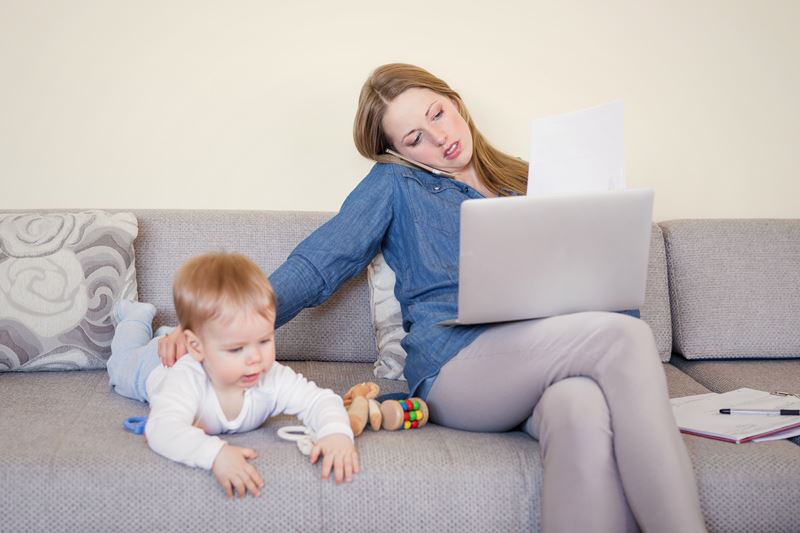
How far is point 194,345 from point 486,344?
523 mm

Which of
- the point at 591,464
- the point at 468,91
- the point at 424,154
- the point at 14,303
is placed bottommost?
the point at 591,464

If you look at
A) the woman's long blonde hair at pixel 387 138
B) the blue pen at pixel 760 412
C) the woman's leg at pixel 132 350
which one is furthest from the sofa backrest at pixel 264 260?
the blue pen at pixel 760 412

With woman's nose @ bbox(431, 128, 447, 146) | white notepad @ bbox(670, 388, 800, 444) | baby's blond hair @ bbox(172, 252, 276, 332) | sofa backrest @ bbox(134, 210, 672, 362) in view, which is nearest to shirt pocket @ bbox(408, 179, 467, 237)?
woman's nose @ bbox(431, 128, 447, 146)

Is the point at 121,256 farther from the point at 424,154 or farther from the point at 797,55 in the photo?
the point at 797,55

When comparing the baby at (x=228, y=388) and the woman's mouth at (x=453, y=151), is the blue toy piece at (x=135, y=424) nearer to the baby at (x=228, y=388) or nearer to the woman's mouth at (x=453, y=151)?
the baby at (x=228, y=388)

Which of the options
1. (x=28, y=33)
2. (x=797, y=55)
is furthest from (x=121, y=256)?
(x=797, y=55)

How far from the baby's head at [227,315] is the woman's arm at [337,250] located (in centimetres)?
27

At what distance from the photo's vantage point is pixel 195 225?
2.04 m

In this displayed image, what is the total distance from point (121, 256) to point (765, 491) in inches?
55.2

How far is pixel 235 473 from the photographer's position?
134 cm

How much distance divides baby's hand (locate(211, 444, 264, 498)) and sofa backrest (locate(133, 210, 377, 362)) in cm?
69

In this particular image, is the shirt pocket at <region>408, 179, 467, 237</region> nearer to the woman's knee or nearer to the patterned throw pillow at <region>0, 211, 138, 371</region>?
the woman's knee

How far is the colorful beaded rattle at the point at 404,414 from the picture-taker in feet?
5.09

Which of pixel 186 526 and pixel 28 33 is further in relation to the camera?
pixel 28 33
